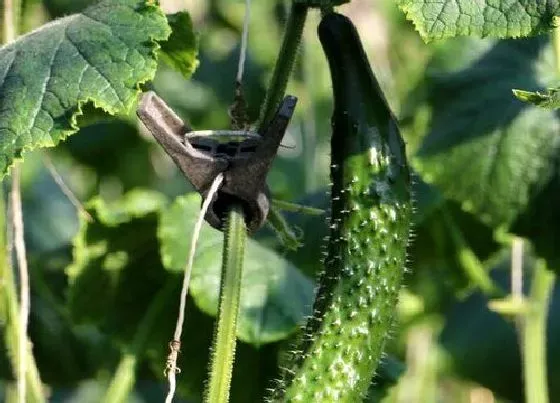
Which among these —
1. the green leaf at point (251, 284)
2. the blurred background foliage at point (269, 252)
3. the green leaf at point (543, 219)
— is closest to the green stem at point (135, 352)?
the blurred background foliage at point (269, 252)

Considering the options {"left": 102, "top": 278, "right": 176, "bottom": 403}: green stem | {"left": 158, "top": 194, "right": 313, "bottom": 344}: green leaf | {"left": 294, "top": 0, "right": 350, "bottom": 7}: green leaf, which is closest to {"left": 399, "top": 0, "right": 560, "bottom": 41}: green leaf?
{"left": 294, "top": 0, "right": 350, "bottom": 7}: green leaf

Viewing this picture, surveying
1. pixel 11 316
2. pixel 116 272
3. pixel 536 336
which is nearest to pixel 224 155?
pixel 11 316

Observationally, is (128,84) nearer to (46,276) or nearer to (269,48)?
(46,276)

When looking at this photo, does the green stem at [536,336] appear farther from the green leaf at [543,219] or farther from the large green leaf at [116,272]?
the large green leaf at [116,272]

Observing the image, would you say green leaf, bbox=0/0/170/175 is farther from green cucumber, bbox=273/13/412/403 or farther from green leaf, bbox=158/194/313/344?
green leaf, bbox=158/194/313/344

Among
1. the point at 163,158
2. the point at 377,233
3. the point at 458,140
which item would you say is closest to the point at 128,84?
the point at 377,233

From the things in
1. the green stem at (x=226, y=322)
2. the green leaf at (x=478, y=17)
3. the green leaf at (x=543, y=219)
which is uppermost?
the green leaf at (x=478, y=17)
